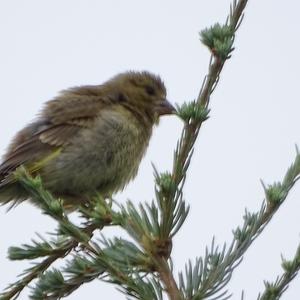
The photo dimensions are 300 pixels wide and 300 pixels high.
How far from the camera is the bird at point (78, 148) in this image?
482cm

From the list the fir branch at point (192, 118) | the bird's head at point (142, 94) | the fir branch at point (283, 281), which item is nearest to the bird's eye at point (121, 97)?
the bird's head at point (142, 94)

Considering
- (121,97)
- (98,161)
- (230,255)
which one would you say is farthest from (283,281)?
(121,97)

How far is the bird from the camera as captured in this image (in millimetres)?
4816

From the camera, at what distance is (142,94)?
5883mm

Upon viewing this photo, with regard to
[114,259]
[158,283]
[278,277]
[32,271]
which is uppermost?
[32,271]

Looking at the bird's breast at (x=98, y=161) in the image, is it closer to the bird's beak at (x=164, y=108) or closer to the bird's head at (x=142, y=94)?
the bird's head at (x=142, y=94)

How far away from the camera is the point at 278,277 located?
6.79ft

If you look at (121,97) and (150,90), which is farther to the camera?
(150,90)

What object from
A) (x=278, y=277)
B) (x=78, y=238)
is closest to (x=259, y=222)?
(x=278, y=277)

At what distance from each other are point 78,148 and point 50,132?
1.01 ft

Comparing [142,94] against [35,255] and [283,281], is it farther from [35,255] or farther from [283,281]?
[283,281]

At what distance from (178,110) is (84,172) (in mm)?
2582

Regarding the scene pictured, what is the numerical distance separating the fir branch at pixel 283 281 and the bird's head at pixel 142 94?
136 inches

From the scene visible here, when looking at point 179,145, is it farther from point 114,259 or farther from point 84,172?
point 84,172
